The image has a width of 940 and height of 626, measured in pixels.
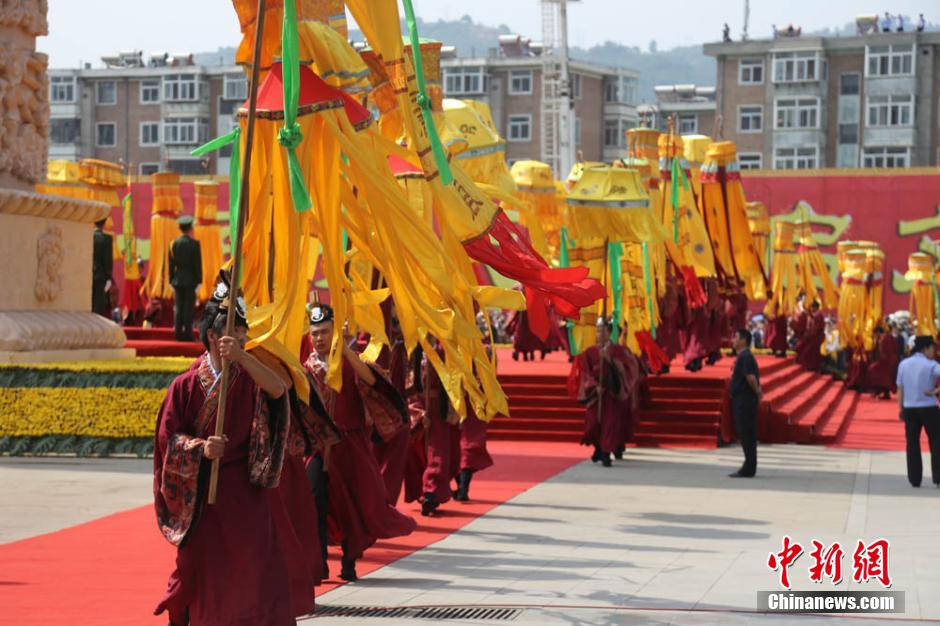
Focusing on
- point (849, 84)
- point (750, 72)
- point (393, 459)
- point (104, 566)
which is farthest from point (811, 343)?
point (750, 72)

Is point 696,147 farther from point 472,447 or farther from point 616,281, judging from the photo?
point 472,447

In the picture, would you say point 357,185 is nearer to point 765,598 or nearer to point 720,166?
point 765,598

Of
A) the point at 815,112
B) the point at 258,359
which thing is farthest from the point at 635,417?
the point at 815,112

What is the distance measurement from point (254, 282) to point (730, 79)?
54169mm

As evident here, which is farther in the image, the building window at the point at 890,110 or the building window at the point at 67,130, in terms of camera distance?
the building window at the point at 67,130

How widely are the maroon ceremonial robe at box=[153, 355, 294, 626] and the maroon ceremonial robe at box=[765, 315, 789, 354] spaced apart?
26804 millimetres

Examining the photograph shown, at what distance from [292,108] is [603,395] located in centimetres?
843

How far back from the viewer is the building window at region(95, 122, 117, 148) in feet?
224

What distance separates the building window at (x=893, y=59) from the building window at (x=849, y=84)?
112 cm

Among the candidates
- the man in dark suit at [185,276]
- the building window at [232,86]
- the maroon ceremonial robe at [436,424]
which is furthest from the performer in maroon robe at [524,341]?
the building window at [232,86]

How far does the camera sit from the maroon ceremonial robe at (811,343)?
32.5 metres

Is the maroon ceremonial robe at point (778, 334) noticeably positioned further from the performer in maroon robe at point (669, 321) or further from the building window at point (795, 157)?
the building window at point (795, 157)

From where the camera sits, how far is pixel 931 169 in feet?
134

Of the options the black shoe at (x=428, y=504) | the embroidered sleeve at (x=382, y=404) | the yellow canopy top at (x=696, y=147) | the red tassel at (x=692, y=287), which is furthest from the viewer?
the yellow canopy top at (x=696, y=147)
